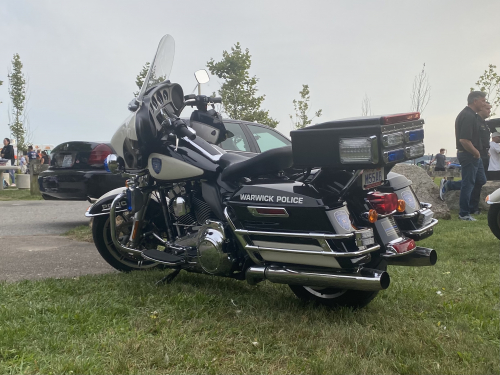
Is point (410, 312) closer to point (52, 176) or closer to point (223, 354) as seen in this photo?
point (223, 354)

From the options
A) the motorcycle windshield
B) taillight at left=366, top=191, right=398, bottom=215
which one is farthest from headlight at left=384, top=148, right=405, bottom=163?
the motorcycle windshield

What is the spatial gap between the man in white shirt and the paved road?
288 inches

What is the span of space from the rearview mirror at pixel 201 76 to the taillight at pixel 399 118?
5.90ft

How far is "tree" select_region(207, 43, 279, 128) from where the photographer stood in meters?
15.0

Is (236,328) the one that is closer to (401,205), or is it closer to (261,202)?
(261,202)

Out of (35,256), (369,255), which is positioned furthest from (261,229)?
(35,256)

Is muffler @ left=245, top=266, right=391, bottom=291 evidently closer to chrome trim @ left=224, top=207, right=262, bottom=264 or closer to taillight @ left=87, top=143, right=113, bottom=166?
chrome trim @ left=224, top=207, right=262, bottom=264

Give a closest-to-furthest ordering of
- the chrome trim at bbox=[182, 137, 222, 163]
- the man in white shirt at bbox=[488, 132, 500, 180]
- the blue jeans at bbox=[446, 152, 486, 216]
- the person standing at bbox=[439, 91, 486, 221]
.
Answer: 1. the chrome trim at bbox=[182, 137, 222, 163]
2. the person standing at bbox=[439, 91, 486, 221]
3. the blue jeans at bbox=[446, 152, 486, 216]
4. the man in white shirt at bbox=[488, 132, 500, 180]

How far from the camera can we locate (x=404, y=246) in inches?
105

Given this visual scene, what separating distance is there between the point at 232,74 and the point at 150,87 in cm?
1179

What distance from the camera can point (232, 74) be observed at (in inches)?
594

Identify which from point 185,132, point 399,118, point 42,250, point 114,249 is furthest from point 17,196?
point 399,118

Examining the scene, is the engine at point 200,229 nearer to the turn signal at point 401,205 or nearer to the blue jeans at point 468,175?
the turn signal at point 401,205

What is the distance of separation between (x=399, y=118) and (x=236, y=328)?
149 centimetres
